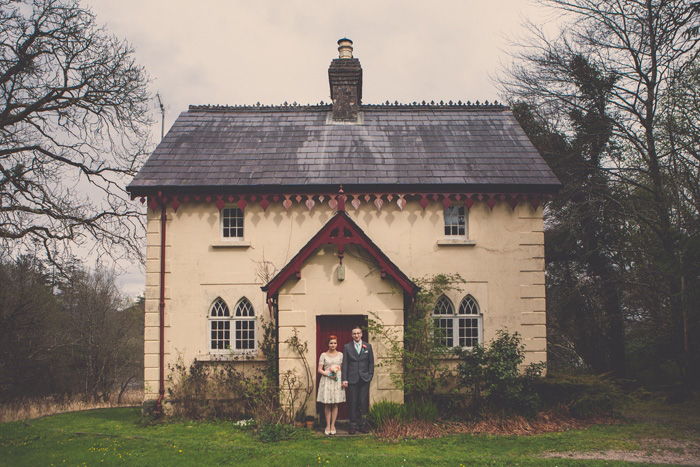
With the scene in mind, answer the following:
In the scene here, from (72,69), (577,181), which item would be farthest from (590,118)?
(72,69)

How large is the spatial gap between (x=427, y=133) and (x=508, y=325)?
6280 millimetres

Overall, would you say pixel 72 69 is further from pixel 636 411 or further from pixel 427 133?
pixel 636 411

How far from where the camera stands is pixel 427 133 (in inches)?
681

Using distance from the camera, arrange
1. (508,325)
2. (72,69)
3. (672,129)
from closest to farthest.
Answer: (508,325), (672,129), (72,69)

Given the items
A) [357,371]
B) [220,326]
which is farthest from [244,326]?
[357,371]

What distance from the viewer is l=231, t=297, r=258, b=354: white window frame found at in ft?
48.4

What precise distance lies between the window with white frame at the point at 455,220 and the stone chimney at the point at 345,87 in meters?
4.65

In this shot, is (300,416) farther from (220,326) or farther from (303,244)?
(303,244)

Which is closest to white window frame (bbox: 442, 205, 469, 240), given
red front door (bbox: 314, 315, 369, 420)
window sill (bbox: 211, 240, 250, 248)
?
red front door (bbox: 314, 315, 369, 420)

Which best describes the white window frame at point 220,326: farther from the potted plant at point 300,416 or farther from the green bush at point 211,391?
the potted plant at point 300,416

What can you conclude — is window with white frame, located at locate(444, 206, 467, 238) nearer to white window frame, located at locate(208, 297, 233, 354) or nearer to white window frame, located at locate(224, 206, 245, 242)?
white window frame, located at locate(224, 206, 245, 242)

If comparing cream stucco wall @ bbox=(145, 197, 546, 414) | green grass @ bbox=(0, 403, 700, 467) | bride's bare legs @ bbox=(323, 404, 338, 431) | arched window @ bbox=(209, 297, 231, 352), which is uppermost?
cream stucco wall @ bbox=(145, 197, 546, 414)

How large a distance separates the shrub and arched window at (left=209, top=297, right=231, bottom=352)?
19.5ft

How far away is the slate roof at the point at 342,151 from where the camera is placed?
15.1 metres
